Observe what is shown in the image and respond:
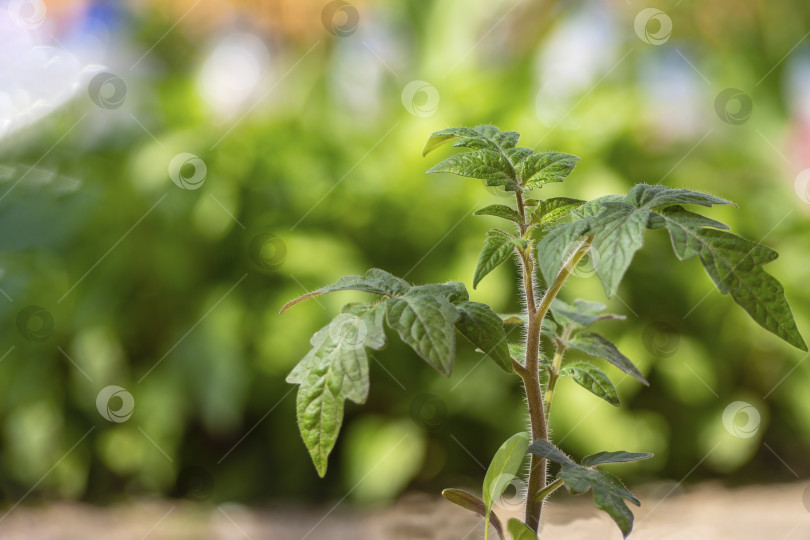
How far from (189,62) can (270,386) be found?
142 centimetres

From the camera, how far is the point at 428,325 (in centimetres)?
39

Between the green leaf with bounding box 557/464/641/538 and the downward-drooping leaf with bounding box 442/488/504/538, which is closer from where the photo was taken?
the green leaf with bounding box 557/464/641/538

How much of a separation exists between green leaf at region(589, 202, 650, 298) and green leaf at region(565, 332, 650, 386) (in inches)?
4.7

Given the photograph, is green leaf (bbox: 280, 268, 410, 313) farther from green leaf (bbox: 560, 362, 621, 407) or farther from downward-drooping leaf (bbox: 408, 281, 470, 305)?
green leaf (bbox: 560, 362, 621, 407)

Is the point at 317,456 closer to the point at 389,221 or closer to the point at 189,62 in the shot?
the point at 389,221

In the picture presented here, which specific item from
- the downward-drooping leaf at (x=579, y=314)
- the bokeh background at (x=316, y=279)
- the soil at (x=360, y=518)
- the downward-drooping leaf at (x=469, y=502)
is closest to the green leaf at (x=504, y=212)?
the downward-drooping leaf at (x=579, y=314)

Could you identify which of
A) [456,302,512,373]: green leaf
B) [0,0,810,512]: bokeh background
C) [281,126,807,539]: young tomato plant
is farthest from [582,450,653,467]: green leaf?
[0,0,810,512]: bokeh background

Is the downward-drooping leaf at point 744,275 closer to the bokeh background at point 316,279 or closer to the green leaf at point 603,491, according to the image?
the green leaf at point 603,491

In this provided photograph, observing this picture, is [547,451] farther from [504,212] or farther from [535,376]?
[504,212]

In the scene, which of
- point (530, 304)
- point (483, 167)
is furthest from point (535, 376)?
point (483, 167)

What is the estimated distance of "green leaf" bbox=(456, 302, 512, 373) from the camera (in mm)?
410

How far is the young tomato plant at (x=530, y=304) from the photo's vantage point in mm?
379

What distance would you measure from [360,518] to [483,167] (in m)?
0.97

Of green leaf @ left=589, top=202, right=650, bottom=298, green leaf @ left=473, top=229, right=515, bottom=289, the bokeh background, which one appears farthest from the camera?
the bokeh background
